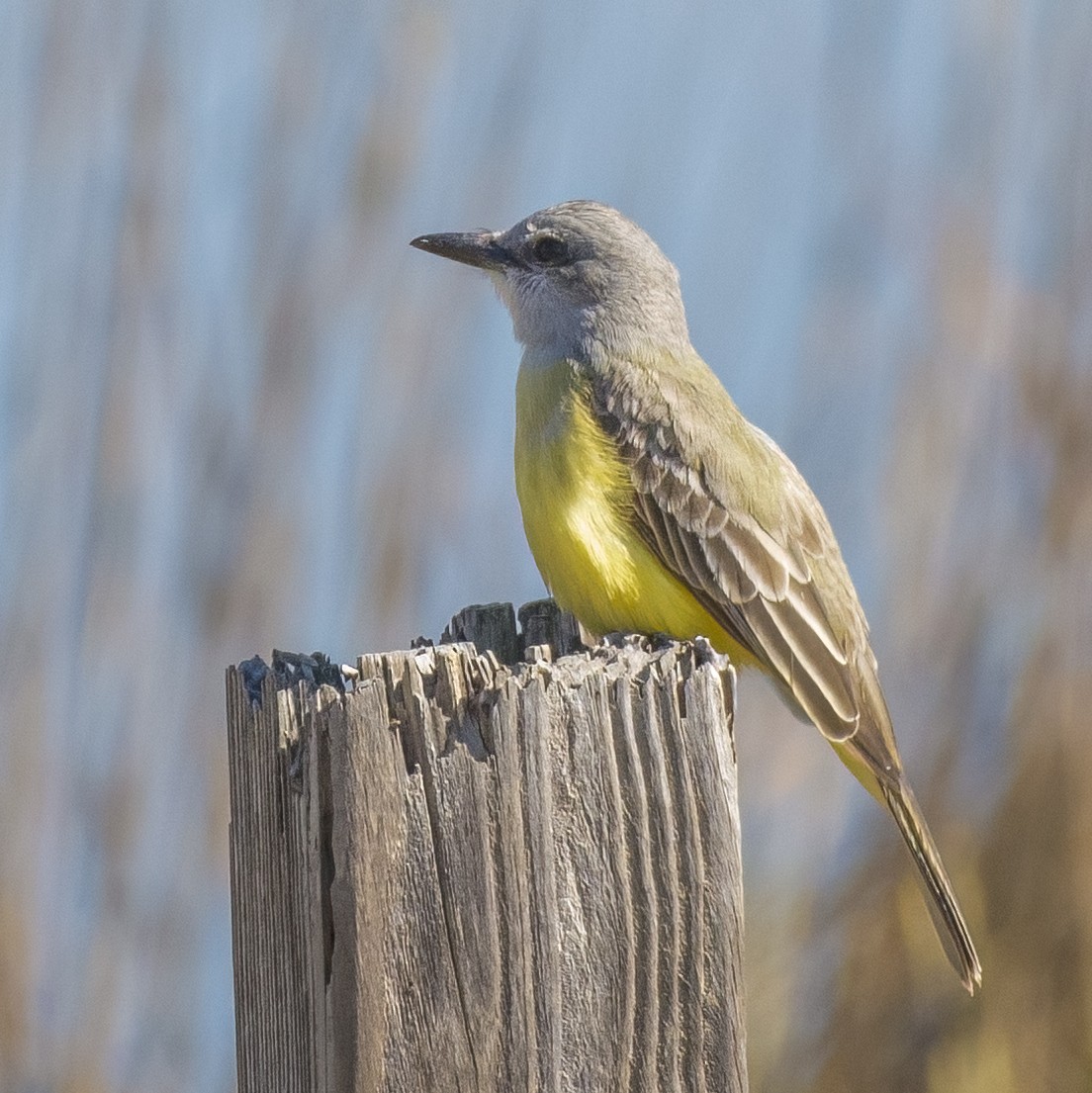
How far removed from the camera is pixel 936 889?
4305mm

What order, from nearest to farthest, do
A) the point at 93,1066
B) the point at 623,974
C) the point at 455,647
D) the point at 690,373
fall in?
the point at 623,974
the point at 455,647
the point at 93,1066
the point at 690,373

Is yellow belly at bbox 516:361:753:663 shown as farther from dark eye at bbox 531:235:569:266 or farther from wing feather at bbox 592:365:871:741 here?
dark eye at bbox 531:235:569:266

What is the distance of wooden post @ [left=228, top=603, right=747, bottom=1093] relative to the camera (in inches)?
83.9

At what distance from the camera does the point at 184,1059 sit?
15.5 ft

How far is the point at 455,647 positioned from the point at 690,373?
10.0 feet

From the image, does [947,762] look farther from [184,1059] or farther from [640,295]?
[184,1059]

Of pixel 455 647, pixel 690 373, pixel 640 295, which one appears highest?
pixel 640 295

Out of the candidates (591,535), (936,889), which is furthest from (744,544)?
(936,889)

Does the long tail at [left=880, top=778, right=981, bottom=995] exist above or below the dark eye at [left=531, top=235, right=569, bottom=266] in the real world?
below

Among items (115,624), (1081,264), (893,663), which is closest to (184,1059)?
(115,624)

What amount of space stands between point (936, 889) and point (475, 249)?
2.59m

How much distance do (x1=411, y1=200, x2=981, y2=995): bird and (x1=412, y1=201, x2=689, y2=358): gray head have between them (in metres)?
0.02

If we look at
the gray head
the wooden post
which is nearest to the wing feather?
the gray head

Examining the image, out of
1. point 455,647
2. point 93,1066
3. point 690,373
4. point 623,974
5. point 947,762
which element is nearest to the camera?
point 623,974
